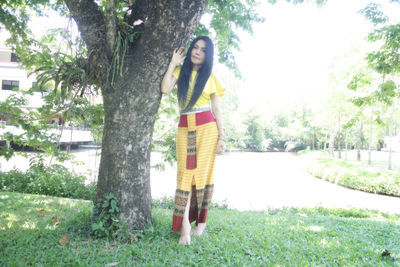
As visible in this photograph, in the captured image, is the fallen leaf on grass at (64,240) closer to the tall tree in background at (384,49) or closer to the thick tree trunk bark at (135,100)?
the thick tree trunk bark at (135,100)

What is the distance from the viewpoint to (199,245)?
2.61m

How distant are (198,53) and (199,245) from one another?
6.75ft

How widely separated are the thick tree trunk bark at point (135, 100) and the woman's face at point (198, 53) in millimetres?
232

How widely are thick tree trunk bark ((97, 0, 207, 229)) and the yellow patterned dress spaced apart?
0.34 metres

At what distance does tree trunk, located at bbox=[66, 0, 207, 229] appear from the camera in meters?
2.59

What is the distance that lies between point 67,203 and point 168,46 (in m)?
3.30

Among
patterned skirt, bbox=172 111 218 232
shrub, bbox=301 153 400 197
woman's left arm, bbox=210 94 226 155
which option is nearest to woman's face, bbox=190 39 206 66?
woman's left arm, bbox=210 94 226 155

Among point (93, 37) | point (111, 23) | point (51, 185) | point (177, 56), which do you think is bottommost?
point (51, 185)

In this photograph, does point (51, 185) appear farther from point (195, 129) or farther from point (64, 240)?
point (195, 129)

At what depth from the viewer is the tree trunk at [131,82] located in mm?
2590

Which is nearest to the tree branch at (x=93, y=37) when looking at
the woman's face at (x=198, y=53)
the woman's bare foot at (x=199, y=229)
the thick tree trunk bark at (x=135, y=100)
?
the thick tree trunk bark at (x=135, y=100)

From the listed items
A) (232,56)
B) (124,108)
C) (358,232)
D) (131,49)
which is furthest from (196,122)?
(232,56)

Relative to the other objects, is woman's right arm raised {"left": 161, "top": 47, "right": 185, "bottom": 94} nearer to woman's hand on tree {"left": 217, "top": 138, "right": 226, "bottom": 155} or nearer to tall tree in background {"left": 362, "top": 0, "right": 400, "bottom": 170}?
woman's hand on tree {"left": 217, "top": 138, "right": 226, "bottom": 155}

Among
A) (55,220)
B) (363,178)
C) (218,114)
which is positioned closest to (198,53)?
(218,114)
